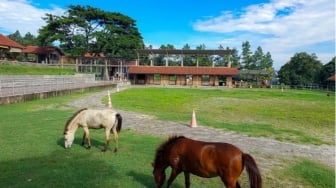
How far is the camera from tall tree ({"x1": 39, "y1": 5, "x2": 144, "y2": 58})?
4859 cm

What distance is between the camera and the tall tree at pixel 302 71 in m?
57.8

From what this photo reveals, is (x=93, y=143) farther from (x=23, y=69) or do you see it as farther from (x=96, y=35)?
(x=96, y=35)

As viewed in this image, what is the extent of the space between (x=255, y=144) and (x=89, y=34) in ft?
148

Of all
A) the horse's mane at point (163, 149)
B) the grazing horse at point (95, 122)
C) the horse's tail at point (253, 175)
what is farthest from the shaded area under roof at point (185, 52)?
the horse's tail at point (253, 175)

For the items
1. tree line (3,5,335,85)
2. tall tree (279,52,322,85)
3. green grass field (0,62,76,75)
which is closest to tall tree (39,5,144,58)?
tree line (3,5,335,85)

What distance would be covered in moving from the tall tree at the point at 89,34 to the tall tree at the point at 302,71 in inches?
1205

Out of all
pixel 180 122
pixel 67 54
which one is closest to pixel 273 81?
pixel 67 54

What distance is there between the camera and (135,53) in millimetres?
53344

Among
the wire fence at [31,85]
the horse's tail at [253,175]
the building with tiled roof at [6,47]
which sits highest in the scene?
the building with tiled roof at [6,47]

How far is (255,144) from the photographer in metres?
8.73

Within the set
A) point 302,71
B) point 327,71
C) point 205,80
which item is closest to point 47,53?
point 205,80

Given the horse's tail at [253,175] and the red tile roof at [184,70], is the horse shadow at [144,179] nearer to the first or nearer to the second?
the horse's tail at [253,175]

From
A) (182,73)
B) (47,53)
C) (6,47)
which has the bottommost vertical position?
(182,73)

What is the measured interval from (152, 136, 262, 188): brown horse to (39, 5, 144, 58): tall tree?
45620 mm
